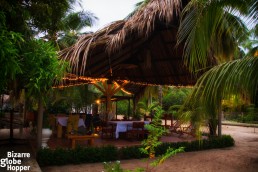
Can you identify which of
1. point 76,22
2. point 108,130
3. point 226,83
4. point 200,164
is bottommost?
point 200,164

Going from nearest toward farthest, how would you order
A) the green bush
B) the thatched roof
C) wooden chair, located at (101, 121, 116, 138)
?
the thatched roof, the green bush, wooden chair, located at (101, 121, 116, 138)

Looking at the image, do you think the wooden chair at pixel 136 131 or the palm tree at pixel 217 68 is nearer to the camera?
the palm tree at pixel 217 68

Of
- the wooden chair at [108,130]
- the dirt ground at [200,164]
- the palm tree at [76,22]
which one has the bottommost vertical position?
the dirt ground at [200,164]

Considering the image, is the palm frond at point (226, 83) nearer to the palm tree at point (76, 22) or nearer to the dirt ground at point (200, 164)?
the dirt ground at point (200, 164)

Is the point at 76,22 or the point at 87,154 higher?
the point at 76,22

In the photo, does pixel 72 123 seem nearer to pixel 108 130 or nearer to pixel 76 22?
pixel 108 130

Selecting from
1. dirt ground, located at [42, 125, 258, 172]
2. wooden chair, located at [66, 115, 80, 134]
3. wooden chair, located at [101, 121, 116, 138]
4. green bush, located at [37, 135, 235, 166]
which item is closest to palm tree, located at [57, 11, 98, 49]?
wooden chair, located at [101, 121, 116, 138]

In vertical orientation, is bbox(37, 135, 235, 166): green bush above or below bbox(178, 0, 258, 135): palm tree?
below

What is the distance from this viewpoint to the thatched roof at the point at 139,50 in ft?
22.1

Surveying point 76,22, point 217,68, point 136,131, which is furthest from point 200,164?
point 76,22

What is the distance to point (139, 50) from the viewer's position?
1018 centimetres

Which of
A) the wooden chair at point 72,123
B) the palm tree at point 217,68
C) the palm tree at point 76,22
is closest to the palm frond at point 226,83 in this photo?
the palm tree at point 217,68

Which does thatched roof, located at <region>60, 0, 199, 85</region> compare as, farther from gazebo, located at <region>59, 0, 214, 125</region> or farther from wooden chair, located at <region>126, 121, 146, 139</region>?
wooden chair, located at <region>126, 121, 146, 139</region>

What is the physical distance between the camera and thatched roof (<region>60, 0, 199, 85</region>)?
22.1 feet
